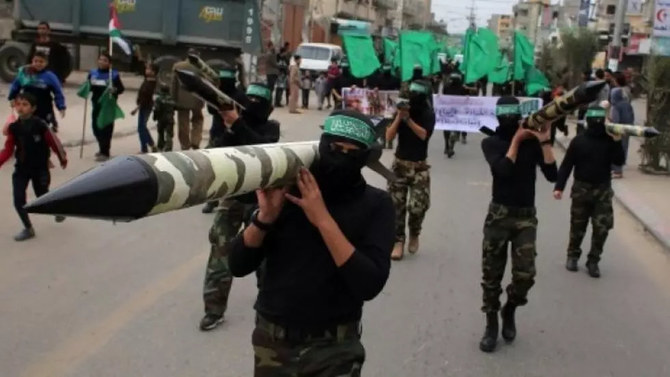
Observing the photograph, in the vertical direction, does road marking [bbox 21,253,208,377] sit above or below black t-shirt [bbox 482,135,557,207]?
below

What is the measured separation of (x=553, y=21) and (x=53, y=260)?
87.1m

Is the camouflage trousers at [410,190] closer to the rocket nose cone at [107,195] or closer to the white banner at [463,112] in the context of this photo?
the rocket nose cone at [107,195]

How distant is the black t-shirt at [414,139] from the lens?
7855mm

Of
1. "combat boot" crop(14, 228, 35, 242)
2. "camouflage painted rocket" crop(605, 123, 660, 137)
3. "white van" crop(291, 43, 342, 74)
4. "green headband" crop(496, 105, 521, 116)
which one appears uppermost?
"white van" crop(291, 43, 342, 74)

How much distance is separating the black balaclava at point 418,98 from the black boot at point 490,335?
2759 millimetres

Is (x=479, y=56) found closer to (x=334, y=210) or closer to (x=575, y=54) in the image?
(x=575, y=54)

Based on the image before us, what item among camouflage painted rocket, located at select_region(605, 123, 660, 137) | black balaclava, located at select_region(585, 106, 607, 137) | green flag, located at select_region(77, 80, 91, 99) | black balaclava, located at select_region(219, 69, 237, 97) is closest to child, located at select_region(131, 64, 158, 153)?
green flag, located at select_region(77, 80, 91, 99)

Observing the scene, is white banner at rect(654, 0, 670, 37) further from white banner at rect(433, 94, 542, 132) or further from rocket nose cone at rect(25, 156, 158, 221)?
rocket nose cone at rect(25, 156, 158, 221)

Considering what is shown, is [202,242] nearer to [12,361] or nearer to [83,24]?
[12,361]

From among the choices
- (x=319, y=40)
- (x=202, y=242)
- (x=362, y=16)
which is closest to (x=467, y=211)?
(x=202, y=242)

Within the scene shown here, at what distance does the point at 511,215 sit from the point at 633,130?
1.77 meters

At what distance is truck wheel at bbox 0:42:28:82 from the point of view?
22875 mm

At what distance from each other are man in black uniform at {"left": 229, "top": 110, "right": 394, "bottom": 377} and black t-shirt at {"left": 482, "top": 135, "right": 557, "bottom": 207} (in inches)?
106

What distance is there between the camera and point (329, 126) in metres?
2.81
